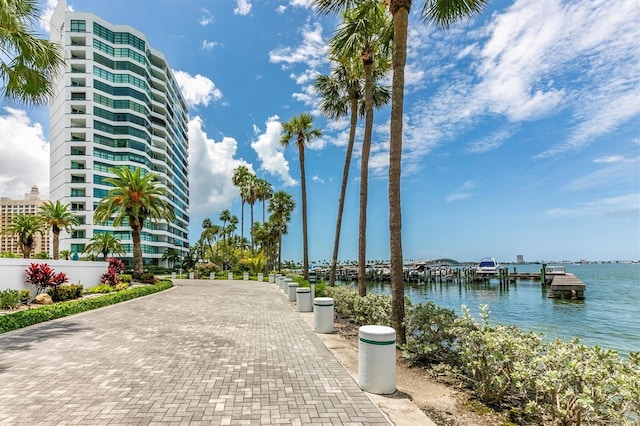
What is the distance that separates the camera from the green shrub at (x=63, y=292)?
17047 millimetres

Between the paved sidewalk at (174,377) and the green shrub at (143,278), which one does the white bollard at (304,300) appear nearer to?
the paved sidewalk at (174,377)

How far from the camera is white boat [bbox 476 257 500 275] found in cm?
6334

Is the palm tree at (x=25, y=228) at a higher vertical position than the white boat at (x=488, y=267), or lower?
higher

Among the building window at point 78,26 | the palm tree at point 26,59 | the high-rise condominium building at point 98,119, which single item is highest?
the building window at point 78,26

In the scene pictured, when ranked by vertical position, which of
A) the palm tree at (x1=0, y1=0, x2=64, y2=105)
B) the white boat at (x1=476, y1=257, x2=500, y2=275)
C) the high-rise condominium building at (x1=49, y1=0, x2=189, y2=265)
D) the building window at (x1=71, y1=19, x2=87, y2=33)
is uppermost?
the building window at (x1=71, y1=19, x2=87, y2=33)

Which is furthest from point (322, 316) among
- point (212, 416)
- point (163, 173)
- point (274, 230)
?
point (163, 173)

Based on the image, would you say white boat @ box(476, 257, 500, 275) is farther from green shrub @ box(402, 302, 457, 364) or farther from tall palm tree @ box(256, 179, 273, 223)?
green shrub @ box(402, 302, 457, 364)

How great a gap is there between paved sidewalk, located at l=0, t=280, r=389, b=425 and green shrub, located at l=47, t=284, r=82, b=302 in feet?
21.8

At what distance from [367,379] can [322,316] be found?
4692 millimetres

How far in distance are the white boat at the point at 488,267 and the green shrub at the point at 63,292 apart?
59.9 m

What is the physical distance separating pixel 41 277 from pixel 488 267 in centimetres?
6440

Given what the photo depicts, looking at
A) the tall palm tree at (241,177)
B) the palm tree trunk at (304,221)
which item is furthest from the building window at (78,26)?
the palm tree trunk at (304,221)

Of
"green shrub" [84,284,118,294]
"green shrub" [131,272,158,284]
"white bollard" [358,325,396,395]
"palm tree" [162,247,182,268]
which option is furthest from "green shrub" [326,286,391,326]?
"palm tree" [162,247,182,268]

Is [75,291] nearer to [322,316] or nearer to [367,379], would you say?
[322,316]
